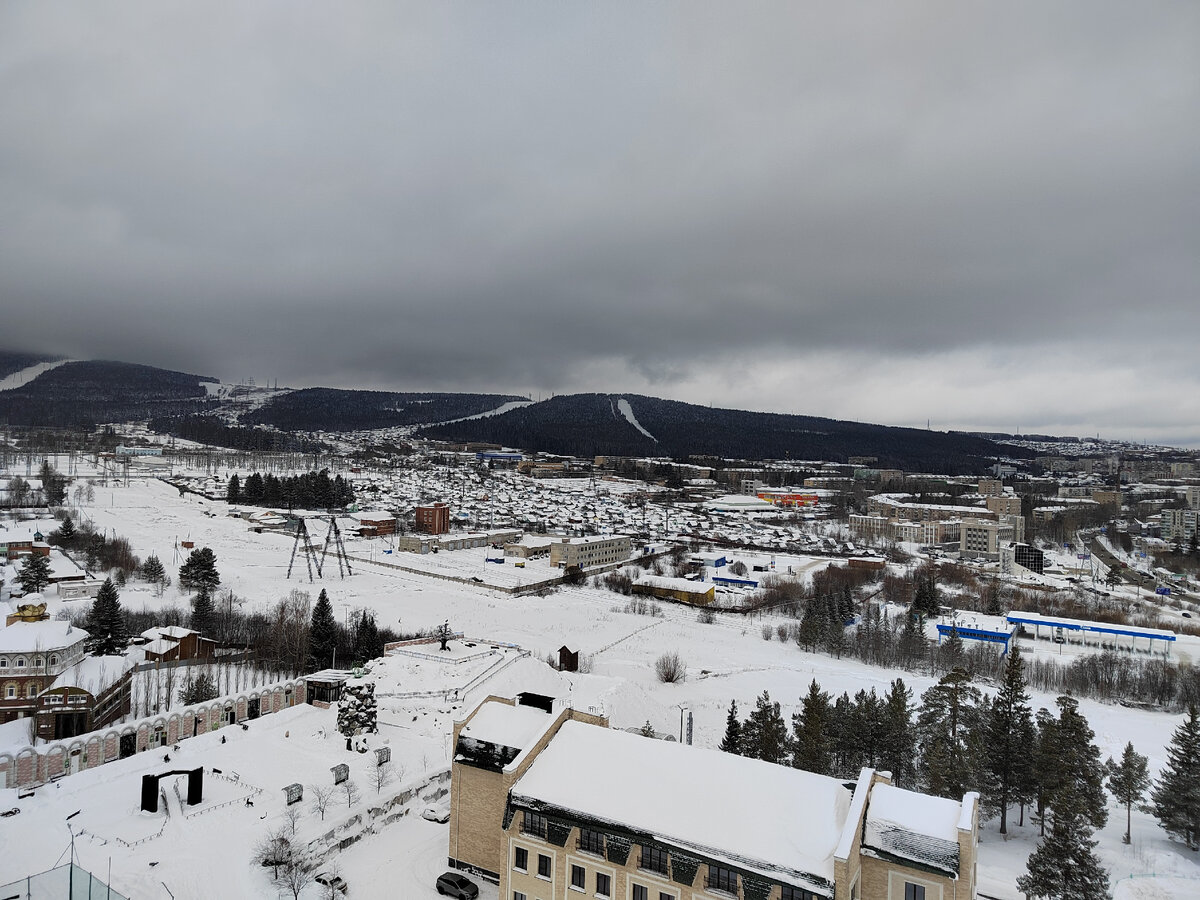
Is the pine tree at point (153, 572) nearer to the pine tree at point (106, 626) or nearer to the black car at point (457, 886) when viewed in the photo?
the pine tree at point (106, 626)

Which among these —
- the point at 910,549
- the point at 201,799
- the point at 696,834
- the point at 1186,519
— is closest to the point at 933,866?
the point at 696,834

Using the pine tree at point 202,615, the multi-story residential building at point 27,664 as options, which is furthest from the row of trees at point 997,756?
the pine tree at point 202,615

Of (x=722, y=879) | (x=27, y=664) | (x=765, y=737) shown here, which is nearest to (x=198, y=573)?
(x=27, y=664)

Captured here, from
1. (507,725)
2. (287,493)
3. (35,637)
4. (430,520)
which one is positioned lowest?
(430,520)

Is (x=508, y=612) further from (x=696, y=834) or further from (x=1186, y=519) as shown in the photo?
(x=1186, y=519)

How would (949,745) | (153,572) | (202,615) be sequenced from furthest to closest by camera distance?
(153,572) < (202,615) < (949,745)

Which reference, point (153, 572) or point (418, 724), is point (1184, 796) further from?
point (153, 572)
